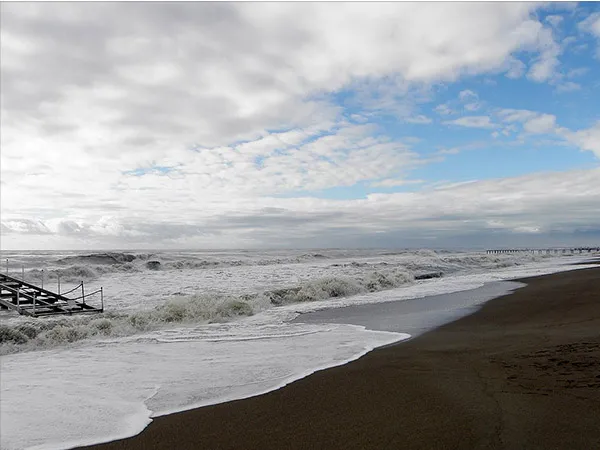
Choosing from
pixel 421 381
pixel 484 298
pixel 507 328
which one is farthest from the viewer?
pixel 484 298

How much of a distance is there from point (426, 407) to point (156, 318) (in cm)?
1035

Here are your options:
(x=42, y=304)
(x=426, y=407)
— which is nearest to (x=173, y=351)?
(x=426, y=407)

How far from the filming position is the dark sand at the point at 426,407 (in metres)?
4.15

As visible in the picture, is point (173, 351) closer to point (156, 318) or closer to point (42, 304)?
point (156, 318)

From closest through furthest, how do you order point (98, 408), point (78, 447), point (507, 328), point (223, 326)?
point (78, 447) → point (98, 408) → point (507, 328) → point (223, 326)

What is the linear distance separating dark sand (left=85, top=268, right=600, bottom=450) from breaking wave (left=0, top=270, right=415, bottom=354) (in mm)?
7409

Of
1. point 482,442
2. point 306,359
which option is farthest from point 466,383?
point 306,359

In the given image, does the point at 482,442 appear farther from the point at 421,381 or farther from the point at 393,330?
the point at 393,330

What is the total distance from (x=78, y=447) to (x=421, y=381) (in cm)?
412

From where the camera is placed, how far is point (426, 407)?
493cm

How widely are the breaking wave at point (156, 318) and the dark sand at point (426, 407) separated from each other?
24.3 feet

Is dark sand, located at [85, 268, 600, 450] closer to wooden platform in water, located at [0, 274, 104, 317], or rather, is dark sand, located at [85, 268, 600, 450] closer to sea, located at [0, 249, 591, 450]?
sea, located at [0, 249, 591, 450]

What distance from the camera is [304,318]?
13.9 metres

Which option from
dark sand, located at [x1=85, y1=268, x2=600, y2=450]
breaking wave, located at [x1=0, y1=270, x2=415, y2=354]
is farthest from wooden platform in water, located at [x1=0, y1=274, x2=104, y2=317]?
dark sand, located at [x1=85, y1=268, x2=600, y2=450]
